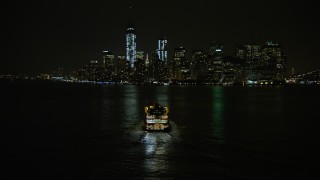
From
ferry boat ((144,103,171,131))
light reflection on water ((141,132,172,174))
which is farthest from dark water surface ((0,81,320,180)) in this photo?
ferry boat ((144,103,171,131))

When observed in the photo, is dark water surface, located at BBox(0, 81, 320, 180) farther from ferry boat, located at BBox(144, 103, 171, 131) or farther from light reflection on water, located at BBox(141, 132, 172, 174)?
ferry boat, located at BBox(144, 103, 171, 131)

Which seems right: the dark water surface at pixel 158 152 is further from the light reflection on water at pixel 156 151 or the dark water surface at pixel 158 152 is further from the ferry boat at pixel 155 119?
the ferry boat at pixel 155 119

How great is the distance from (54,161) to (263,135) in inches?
931

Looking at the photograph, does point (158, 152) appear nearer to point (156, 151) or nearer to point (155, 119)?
point (156, 151)

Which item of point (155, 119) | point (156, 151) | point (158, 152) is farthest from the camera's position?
point (155, 119)

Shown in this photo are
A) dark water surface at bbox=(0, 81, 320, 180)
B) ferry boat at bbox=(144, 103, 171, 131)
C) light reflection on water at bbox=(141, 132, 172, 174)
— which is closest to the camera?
dark water surface at bbox=(0, 81, 320, 180)

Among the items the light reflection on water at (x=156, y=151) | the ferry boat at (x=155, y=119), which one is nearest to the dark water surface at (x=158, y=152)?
the light reflection on water at (x=156, y=151)

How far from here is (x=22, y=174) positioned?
27.7 meters

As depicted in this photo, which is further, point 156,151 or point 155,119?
point 155,119

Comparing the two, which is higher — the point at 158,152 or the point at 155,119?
the point at 155,119

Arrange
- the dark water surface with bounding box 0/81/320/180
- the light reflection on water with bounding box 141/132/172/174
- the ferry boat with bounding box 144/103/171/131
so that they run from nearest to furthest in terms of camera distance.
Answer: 1. the dark water surface with bounding box 0/81/320/180
2. the light reflection on water with bounding box 141/132/172/174
3. the ferry boat with bounding box 144/103/171/131

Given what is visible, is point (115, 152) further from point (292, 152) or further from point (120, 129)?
point (120, 129)

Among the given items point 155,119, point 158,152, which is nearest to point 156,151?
point 158,152

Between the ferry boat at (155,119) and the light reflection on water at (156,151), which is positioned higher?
the ferry boat at (155,119)
